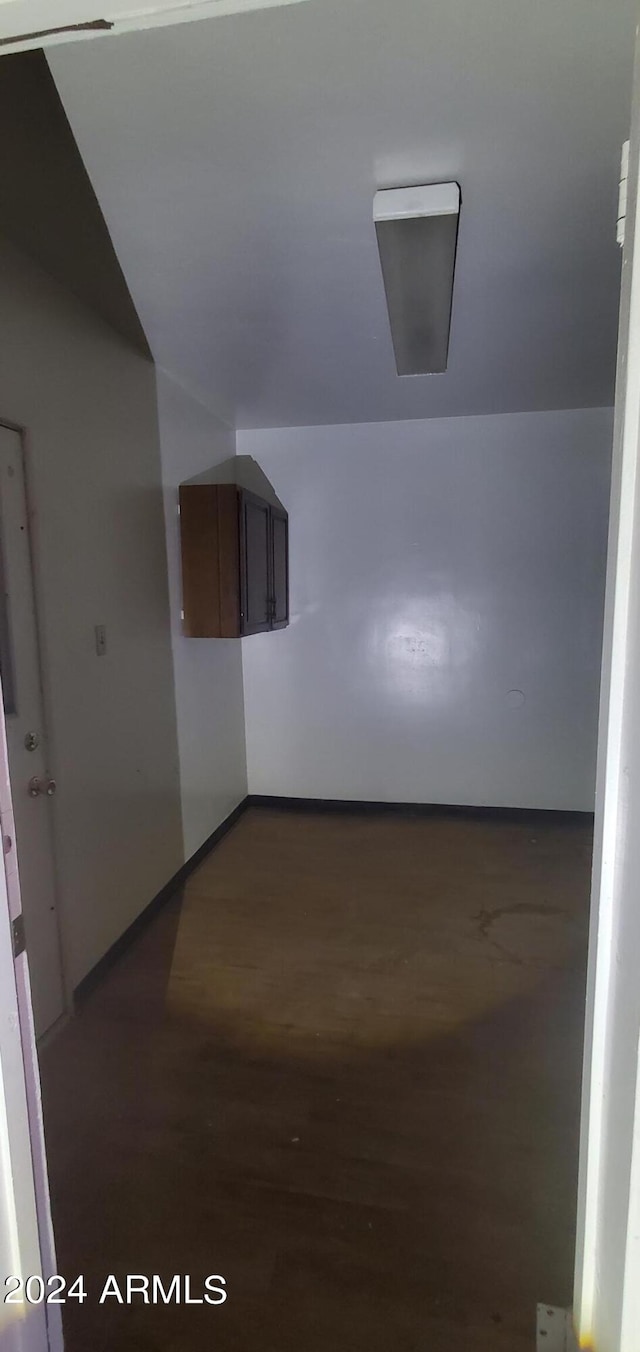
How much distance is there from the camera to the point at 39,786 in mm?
1989

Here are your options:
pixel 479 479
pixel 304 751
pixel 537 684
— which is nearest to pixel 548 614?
pixel 537 684

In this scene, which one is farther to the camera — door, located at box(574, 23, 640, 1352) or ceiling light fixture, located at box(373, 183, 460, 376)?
ceiling light fixture, located at box(373, 183, 460, 376)

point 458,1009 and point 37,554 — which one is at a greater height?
point 37,554

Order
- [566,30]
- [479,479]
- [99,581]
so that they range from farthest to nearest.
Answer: [479,479], [99,581], [566,30]

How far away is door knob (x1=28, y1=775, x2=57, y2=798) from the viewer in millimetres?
1971

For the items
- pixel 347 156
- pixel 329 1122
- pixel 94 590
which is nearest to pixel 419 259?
pixel 347 156

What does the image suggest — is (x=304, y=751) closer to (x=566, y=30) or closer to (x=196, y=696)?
(x=196, y=696)

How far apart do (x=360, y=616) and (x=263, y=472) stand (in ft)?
3.66

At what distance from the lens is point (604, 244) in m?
1.94

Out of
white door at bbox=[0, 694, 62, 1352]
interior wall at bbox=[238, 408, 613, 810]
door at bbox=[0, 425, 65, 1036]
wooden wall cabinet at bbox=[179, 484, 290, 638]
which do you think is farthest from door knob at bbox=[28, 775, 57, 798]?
interior wall at bbox=[238, 408, 613, 810]

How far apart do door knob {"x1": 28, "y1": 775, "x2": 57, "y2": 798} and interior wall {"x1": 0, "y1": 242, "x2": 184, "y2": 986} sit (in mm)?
92

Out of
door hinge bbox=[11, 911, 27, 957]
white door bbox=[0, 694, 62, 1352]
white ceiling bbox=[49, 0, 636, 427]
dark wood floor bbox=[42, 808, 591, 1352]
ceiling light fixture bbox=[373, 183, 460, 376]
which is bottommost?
dark wood floor bbox=[42, 808, 591, 1352]

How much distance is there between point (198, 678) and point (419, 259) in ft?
7.22

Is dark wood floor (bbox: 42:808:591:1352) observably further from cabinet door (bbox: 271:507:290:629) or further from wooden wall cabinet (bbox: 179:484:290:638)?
cabinet door (bbox: 271:507:290:629)
